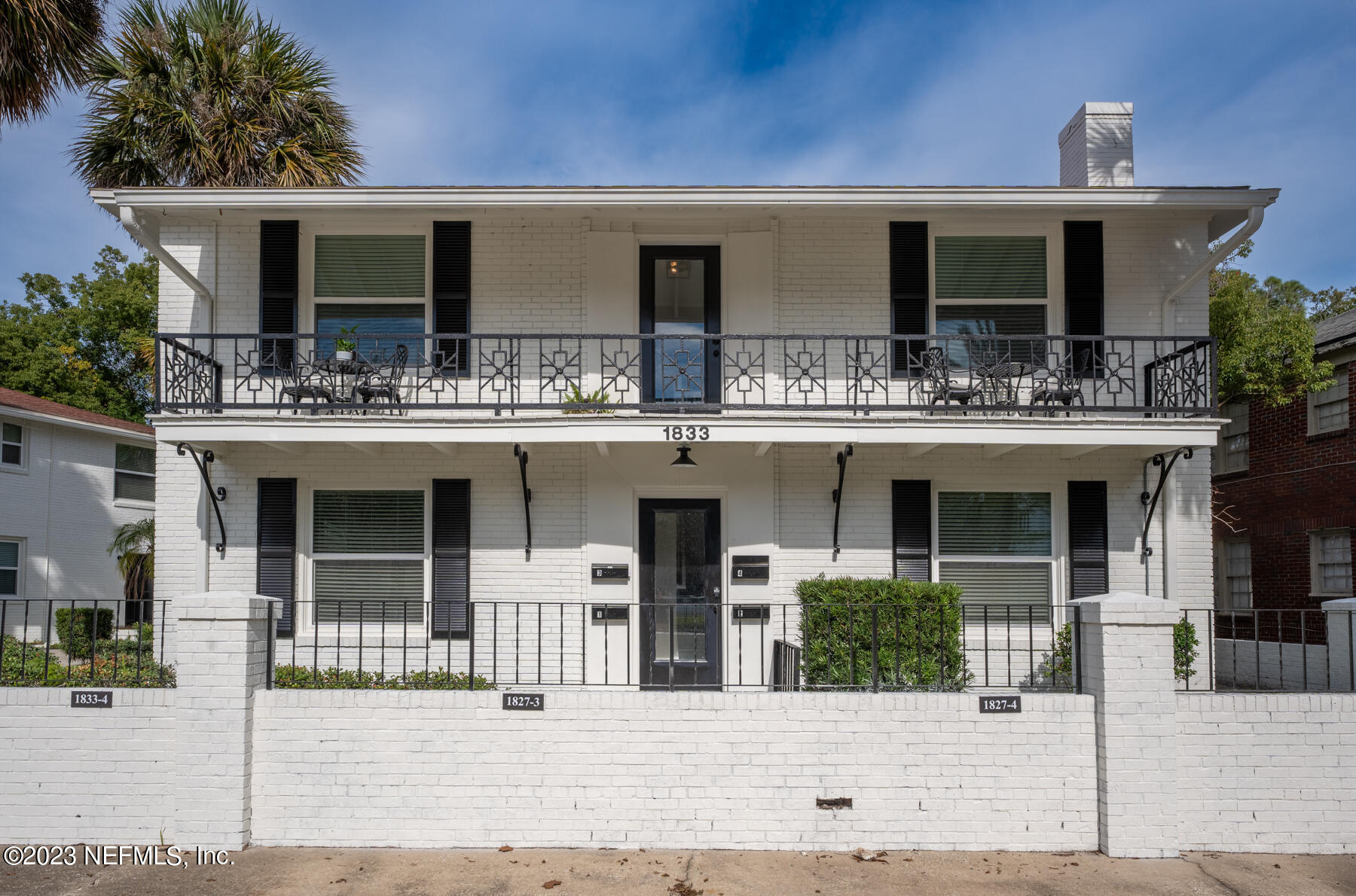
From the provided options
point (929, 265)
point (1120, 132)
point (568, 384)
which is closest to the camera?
point (568, 384)

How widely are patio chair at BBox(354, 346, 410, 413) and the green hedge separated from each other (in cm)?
467

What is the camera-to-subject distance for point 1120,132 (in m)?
10.7

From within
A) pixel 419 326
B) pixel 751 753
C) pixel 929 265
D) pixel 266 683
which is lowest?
pixel 751 753

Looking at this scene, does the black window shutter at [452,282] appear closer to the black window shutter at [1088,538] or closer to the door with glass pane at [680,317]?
the door with glass pane at [680,317]

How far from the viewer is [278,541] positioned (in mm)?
9453

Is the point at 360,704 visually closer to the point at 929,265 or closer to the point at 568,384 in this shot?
the point at 568,384

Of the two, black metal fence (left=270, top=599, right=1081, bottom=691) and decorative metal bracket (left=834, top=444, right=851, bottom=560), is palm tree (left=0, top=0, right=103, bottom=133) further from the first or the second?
decorative metal bracket (left=834, top=444, right=851, bottom=560)

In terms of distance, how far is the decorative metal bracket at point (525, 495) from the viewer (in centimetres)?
916

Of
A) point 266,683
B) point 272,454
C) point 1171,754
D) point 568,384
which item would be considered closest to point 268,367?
point 272,454

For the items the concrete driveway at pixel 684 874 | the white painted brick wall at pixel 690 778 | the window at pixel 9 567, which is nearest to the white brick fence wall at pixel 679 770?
the white painted brick wall at pixel 690 778

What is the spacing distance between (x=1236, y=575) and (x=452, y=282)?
16012 millimetres

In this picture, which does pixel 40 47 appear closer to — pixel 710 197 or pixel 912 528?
pixel 710 197

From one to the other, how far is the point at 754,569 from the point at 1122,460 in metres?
4.15

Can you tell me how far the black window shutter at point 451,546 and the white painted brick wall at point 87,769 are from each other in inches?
124
